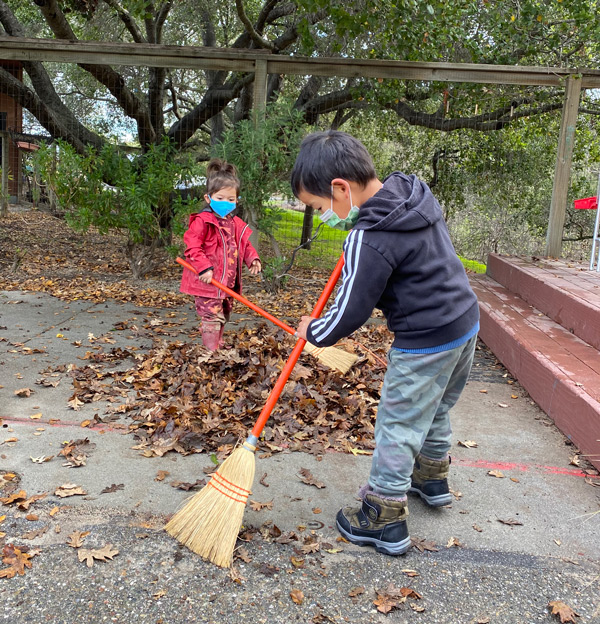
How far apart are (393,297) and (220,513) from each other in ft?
3.63

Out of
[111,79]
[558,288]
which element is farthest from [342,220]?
[111,79]

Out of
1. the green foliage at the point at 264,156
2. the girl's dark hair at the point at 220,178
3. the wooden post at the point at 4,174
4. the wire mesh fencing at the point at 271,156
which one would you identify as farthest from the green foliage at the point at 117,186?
the wooden post at the point at 4,174

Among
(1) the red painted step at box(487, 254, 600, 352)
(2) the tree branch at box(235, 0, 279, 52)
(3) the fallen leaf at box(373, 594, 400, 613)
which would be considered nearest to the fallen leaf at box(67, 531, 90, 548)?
(3) the fallen leaf at box(373, 594, 400, 613)

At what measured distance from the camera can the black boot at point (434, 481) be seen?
2787 mm

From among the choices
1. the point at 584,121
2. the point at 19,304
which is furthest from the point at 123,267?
the point at 584,121

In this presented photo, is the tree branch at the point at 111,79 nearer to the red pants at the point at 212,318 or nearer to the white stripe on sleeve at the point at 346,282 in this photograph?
the red pants at the point at 212,318

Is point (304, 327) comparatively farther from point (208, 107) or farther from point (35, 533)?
point (208, 107)

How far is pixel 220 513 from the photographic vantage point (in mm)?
2443

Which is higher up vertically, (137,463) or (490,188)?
(490,188)

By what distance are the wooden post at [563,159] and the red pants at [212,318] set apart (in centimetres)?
482

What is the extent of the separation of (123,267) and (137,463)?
636cm

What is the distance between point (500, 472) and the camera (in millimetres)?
3201

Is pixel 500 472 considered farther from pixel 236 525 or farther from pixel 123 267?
pixel 123 267

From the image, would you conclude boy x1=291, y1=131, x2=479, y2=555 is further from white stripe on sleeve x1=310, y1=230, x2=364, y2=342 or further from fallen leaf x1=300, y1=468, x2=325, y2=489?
fallen leaf x1=300, y1=468, x2=325, y2=489
